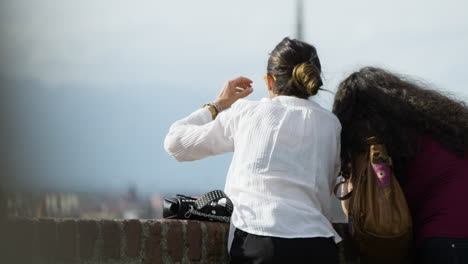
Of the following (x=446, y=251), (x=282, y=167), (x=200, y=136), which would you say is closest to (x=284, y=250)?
(x=282, y=167)

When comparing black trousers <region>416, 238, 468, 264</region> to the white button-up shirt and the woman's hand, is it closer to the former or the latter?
the white button-up shirt

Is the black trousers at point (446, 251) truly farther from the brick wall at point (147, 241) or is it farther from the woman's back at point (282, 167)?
the brick wall at point (147, 241)

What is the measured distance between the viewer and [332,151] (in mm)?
2504

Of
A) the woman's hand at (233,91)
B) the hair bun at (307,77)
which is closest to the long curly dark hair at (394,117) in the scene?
the hair bun at (307,77)

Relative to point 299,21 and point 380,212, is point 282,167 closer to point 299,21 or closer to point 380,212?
point 380,212

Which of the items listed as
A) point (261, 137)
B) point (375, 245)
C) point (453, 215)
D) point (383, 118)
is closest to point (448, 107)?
point (383, 118)

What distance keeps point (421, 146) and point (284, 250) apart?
2.97ft

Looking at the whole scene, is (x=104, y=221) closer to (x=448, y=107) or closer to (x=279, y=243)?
(x=279, y=243)

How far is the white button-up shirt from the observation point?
227 centimetres

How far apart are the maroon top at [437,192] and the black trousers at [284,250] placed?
57 cm

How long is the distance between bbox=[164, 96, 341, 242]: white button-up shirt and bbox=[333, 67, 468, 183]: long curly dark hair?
7.1 inches

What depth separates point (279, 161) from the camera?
2.31 metres

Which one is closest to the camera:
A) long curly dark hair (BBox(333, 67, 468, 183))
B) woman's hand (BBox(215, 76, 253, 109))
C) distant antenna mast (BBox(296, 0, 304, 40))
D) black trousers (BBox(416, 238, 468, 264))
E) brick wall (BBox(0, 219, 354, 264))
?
brick wall (BBox(0, 219, 354, 264))

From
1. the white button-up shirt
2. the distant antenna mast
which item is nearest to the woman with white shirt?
the white button-up shirt
